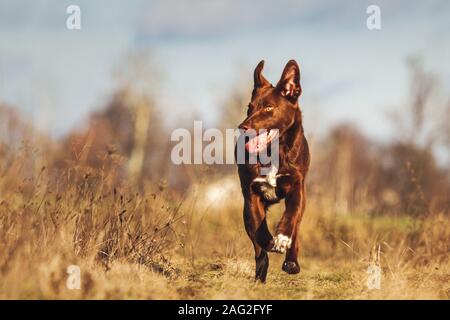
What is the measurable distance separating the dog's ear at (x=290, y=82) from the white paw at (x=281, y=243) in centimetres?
148

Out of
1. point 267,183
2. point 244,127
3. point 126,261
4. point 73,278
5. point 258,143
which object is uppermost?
point 244,127

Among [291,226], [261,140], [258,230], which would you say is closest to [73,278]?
[258,230]

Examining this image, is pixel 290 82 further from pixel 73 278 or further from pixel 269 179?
pixel 73 278

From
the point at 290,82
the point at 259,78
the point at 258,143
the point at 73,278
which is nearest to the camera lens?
the point at 73,278

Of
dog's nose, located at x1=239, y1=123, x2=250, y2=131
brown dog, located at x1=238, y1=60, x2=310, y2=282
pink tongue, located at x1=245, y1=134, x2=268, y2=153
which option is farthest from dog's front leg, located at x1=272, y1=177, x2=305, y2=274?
dog's nose, located at x1=239, y1=123, x2=250, y2=131

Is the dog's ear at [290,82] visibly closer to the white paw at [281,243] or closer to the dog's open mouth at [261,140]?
the dog's open mouth at [261,140]

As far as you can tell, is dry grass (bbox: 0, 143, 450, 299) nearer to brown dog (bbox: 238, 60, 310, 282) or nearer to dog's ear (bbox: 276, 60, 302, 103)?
brown dog (bbox: 238, 60, 310, 282)

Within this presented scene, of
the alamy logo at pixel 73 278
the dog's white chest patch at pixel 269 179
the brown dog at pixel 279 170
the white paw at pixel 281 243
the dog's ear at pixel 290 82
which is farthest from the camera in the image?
the dog's ear at pixel 290 82

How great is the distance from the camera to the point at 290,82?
20.3 ft

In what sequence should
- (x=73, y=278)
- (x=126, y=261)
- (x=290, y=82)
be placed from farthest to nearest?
(x=290, y=82)
(x=126, y=261)
(x=73, y=278)

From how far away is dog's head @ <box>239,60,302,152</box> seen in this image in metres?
5.94

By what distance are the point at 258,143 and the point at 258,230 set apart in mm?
849

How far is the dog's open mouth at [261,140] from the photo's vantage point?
5.93 m

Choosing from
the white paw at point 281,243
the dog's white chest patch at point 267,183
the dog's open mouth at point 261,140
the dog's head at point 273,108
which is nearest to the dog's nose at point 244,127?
the dog's head at point 273,108
